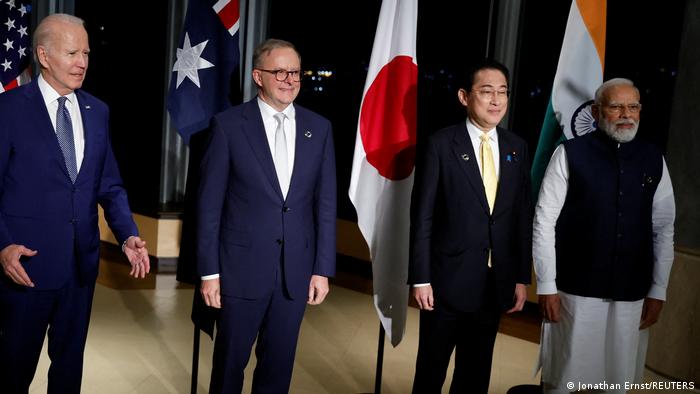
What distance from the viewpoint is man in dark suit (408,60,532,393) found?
2.67m

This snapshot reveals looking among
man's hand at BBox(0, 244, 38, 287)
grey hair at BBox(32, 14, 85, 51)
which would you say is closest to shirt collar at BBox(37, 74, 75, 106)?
grey hair at BBox(32, 14, 85, 51)

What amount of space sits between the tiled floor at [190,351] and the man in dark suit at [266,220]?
105cm

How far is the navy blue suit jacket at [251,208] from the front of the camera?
8.20 ft

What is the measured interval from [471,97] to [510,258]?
622 mm

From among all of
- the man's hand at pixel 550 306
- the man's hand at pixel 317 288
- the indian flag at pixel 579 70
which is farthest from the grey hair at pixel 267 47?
the indian flag at pixel 579 70

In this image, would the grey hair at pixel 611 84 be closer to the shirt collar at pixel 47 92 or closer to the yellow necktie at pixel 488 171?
the yellow necktie at pixel 488 171

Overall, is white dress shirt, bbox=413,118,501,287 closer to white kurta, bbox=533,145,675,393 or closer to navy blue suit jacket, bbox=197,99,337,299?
white kurta, bbox=533,145,675,393

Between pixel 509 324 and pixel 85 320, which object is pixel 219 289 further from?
pixel 509 324

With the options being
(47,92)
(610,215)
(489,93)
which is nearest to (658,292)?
(610,215)

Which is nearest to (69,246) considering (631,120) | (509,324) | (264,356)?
(264,356)

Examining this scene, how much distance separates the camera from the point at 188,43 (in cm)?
368

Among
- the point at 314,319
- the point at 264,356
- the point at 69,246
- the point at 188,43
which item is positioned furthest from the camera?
the point at 314,319

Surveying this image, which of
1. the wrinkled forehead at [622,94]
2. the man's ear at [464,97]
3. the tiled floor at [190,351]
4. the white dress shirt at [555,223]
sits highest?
the wrinkled forehead at [622,94]

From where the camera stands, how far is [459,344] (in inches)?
111
